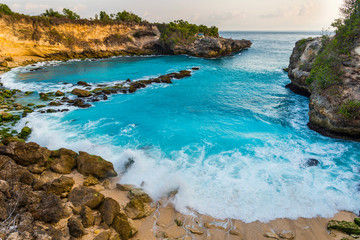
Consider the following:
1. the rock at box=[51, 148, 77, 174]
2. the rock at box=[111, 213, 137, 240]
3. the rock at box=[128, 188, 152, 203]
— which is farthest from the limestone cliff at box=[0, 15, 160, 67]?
the rock at box=[111, 213, 137, 240]

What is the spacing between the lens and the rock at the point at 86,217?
7.81 m

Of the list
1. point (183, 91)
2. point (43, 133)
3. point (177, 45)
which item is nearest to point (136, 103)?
point (183, 91)

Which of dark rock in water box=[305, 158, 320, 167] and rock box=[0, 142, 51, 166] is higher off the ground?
rock box=[0, 142, 51, 166]

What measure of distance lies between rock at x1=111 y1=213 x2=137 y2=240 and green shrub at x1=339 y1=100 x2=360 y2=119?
15825 mm

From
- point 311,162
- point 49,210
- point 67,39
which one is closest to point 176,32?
point 67,39

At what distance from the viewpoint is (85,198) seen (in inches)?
348

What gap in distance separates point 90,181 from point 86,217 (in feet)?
10.0

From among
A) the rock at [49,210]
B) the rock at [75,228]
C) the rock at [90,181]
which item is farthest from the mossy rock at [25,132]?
the rock at [75,228]

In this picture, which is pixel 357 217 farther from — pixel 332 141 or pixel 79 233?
pixel 79 233

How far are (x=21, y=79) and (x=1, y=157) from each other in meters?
29.2

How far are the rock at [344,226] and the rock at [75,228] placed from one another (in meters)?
10.0

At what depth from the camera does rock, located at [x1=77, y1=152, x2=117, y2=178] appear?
36.7ft

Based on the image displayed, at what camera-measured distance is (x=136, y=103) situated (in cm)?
2373

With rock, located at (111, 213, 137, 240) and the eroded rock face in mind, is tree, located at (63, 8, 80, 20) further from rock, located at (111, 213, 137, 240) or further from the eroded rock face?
rock, located at (111, 213, 137, 240)
